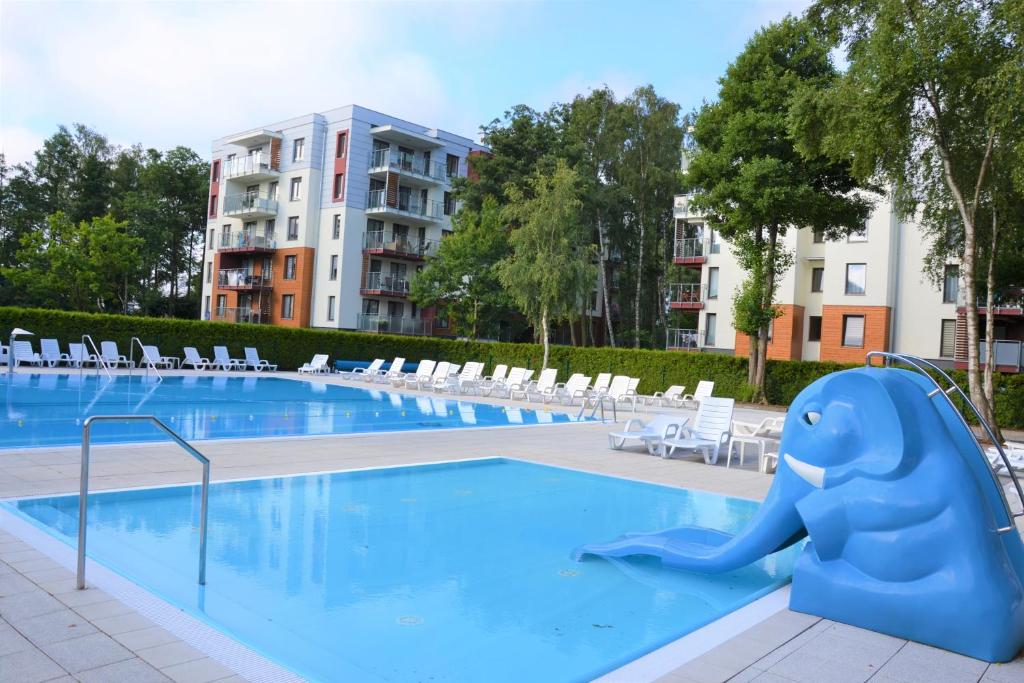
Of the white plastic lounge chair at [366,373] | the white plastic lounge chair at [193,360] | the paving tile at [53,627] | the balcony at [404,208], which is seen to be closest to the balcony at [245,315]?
the balcony at [404,208]

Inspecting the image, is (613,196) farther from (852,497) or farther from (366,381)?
(852,497)

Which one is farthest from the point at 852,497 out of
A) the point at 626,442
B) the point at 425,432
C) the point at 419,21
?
the point at 419,21

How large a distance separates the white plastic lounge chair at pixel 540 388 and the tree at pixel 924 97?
10.4m

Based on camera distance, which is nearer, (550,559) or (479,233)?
(550,559)

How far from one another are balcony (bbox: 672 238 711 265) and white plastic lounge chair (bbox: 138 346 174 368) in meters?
24.6

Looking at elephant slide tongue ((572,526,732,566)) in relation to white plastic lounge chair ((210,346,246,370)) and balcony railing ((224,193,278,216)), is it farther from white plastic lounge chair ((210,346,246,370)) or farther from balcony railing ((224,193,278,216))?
balcony railing ((224,193,278,216))

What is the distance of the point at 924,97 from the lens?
51.5 feet

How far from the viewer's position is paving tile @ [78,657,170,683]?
11.3 feet

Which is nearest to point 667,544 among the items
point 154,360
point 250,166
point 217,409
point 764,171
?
point 217,409

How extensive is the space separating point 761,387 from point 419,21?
17.4 m

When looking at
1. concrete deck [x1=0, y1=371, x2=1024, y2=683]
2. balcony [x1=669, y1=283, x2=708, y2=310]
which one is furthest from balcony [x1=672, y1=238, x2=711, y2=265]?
concrete deck [x1=0, y1=371, x2=1024, y2=683]

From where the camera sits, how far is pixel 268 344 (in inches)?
1287

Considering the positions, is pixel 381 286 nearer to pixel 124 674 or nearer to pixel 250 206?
pixel 250 206

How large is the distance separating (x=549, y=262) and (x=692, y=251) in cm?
1082
